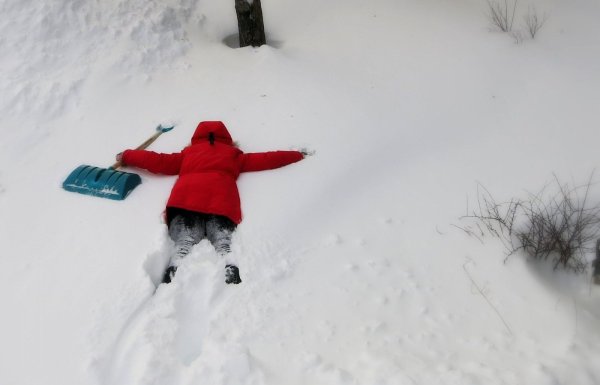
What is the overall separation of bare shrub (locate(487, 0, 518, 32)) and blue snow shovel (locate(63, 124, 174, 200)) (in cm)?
378

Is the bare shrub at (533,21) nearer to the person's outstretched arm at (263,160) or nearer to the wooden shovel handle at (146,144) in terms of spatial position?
the person's outstretched arm at (263,160)

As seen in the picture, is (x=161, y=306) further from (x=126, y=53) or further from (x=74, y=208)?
(x=126, y=53)

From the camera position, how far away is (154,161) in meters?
3.12

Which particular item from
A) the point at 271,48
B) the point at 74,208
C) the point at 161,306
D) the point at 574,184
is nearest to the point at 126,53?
the point at 271,48

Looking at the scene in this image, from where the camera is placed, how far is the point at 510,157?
340 cm

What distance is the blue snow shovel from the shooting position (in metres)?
2.97

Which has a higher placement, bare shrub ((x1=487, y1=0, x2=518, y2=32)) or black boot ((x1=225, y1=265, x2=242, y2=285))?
bare shrub ((x1=487, y1=0, x2=518, y2=32))

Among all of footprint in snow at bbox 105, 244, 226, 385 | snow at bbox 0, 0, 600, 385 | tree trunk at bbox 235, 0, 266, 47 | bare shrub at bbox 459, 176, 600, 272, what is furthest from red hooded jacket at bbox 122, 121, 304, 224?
tree trunk at bbox 235, 0, 266, 47

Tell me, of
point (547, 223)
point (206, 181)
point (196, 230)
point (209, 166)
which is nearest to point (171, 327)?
point (196, 230)

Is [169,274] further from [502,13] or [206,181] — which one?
[502,13]

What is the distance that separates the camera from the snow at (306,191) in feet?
7.07

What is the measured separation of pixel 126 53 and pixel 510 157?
3.39m

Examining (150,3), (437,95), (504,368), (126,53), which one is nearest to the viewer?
(504,368)

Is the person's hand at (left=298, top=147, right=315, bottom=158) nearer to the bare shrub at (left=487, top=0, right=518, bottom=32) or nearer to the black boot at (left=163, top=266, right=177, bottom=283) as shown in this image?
the black boot at (left=163, top=266, right=177, bottom=283)
